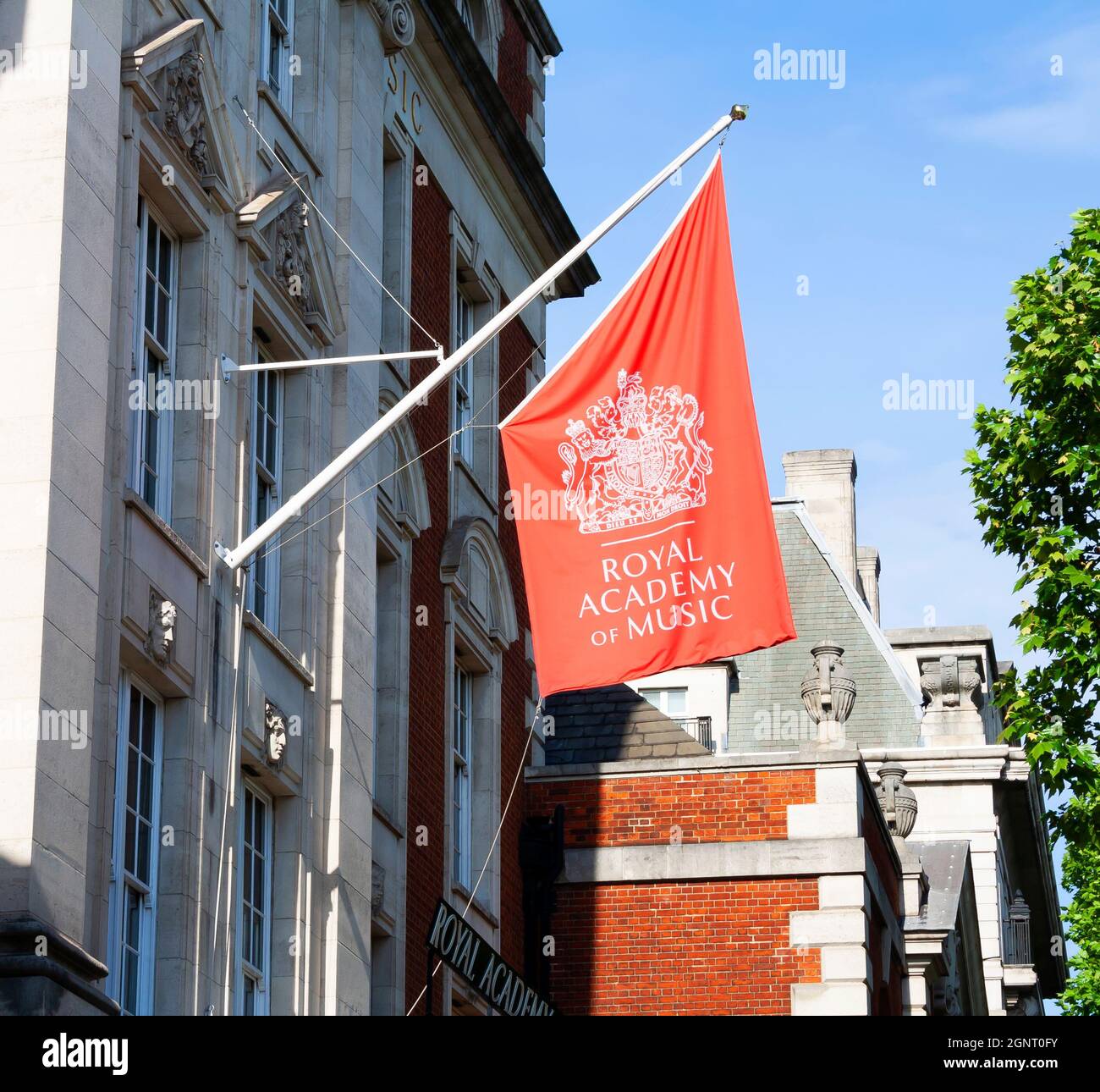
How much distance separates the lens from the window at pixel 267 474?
56.9 ft

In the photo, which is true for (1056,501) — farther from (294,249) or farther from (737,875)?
(294,249)

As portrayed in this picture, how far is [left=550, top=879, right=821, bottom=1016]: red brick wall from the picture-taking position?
24141 millimetres

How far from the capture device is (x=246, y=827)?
16.7m

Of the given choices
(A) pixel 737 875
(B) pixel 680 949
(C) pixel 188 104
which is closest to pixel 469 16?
(A) pixel 737 875

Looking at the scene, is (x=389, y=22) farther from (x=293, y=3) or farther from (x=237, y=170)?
(x=237, y=170)

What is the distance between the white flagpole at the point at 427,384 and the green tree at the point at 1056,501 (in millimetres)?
8461

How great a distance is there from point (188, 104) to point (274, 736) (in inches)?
187

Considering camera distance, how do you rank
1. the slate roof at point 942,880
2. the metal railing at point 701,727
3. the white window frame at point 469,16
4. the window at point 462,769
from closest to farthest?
the window at point 462,769, the white window frame at point 469,16, the slate roof at point 942,880, the metal railing at point 701,727

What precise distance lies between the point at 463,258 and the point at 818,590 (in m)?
25.7

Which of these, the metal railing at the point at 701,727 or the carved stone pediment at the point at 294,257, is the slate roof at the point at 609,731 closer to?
the carved stone pediment at the point at 294,257

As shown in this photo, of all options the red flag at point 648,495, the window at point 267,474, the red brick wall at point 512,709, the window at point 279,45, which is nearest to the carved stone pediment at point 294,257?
the window at point 267,474

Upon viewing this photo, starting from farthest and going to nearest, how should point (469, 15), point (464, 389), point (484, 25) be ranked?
point (484, 25) → point (469, 15) → point (464, 389)

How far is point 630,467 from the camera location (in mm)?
15906
